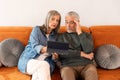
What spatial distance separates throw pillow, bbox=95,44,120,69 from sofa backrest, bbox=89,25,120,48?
120 millimetres

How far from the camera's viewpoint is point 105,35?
2.85 m

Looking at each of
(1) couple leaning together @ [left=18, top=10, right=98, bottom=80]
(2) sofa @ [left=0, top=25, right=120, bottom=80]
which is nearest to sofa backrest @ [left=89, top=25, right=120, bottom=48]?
(2) sofa @ [left=0, top=25, right=120, bottom=80]

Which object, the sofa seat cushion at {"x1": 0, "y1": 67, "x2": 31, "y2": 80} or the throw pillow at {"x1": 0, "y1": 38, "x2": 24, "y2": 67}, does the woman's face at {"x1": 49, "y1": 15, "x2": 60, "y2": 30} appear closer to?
the throw pillow at {"x1": 0, "y1": 38, "x2": 24, "y2": 67}

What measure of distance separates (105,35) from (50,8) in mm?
826

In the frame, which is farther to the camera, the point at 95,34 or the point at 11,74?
the point at 95,34

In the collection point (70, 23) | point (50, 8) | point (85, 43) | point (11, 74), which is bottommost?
point (11, 74)

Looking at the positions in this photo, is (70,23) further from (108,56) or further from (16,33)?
(16,33)

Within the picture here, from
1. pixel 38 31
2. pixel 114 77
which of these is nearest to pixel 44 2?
pixel 38 31

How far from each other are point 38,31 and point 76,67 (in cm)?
60

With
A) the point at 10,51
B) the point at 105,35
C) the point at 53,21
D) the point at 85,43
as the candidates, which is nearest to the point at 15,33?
the point at 10,51

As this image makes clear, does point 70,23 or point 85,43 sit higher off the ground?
point 70,23

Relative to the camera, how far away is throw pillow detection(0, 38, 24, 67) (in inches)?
102

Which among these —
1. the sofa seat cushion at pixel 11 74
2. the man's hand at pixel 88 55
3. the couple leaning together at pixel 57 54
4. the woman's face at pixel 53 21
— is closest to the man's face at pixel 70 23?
the couple leaning together at pixel 57 54

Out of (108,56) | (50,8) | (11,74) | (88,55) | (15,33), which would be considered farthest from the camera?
(50,8)
